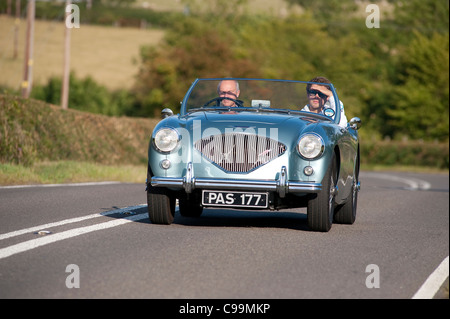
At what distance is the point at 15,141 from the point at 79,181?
193cm

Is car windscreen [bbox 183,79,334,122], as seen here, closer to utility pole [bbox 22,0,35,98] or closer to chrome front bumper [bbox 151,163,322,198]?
chrome front bumper [bbox 151,163,322,198]

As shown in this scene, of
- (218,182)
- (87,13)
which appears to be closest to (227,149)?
(218,182)

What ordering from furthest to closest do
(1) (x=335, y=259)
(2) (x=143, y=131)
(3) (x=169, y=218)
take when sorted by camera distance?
(2) (x=143, y=131), (3) (x=169, y=218), (1) (x=335, y=259)

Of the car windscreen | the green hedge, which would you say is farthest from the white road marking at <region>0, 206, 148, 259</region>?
the green hedge

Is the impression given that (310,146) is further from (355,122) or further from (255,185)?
(355,122)

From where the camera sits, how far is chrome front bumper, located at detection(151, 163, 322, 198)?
838cm

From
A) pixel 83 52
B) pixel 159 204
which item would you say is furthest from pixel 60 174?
pixel 83 52

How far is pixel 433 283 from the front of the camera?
6422mm

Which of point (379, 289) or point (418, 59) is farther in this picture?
point (418, 59)

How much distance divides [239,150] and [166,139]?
0.73m

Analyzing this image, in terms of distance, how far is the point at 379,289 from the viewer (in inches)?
236

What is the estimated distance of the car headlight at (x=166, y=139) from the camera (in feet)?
28.3

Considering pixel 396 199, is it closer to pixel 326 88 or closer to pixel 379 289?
pixel 326 88

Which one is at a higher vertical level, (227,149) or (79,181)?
(227,149)
